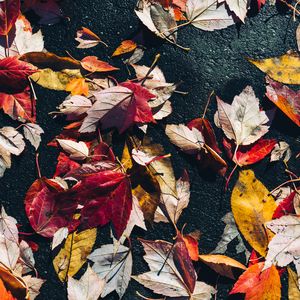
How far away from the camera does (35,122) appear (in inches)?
77.4

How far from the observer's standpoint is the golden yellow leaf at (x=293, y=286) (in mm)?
1869

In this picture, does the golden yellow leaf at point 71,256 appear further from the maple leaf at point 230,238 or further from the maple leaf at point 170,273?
the maple leaf at point 230,238

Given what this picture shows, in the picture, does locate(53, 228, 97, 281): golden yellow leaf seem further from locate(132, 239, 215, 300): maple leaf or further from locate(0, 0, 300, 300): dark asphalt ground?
locate(132, 239, 215, 300): maple leaf

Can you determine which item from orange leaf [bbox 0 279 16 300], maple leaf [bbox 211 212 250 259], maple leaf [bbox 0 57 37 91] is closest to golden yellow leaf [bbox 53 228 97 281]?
orange leaf [bbox 0 279 16 300]

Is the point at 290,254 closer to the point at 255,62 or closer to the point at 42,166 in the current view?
the point at 255,62

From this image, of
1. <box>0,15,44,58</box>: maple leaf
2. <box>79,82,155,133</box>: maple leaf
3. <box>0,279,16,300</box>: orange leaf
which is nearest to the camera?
<box>0,279,16,300</box>: orange leaf

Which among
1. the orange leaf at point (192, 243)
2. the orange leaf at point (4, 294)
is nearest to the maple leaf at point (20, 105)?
the orange leaf at point (4, 294)

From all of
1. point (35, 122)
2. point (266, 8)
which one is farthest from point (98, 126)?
point (266, 8)

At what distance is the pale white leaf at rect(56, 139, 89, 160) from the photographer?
1891 mm

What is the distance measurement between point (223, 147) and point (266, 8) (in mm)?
539

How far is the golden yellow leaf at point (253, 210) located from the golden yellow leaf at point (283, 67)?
38 cm

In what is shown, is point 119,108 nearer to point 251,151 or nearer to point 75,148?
point 75,148

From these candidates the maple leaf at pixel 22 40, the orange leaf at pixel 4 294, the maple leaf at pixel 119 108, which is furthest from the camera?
the maple leaf at pixel 22 40

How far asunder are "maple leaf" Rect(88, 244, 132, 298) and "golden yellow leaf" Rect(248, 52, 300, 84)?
776mm
